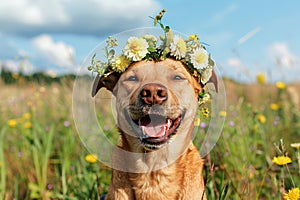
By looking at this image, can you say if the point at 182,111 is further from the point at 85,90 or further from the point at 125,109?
the point at 85,90

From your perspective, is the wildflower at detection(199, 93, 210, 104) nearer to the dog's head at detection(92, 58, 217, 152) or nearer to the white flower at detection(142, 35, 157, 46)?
the dog's head at detection(92, 58, 217, 152)

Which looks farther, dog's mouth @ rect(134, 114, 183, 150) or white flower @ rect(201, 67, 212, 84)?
white flower @ rect(201, 67, 212, 84)

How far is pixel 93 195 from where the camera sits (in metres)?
3.05

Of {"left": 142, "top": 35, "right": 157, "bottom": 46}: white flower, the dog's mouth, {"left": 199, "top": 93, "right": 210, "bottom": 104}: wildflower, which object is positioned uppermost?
{"left": 142, "top": 35, "right": 157, "bottom": 46}: white flower

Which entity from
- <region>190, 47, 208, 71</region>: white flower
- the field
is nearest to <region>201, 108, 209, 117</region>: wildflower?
<region>190, 47, 208, 71</region>: white flower

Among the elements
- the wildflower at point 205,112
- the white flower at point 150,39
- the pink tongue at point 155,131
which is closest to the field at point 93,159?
the wildflower at point 205,112

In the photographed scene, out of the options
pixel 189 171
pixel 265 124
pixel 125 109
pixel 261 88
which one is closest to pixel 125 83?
pixel 125 109

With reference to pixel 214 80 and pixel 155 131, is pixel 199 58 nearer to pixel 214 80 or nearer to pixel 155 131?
pixel 214 80

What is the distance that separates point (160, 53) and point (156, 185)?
2.82 ft

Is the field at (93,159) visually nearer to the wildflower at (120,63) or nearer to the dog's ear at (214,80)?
the dog's ear at (214,80)

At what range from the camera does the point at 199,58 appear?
7.40ft

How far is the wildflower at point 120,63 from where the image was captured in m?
2.30

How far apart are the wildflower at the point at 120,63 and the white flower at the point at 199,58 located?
41 cm

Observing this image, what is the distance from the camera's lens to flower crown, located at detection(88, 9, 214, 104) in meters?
2.22
